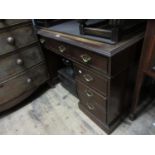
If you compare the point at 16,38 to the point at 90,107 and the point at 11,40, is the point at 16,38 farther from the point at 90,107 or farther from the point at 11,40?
the point at 90,107

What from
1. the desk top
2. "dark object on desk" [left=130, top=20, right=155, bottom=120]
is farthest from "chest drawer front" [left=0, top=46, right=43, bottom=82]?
"dark object on desk" [left=130, top=20, right=155, bottom=120]

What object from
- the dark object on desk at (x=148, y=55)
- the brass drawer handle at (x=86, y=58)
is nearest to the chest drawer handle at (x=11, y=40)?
the brass drawer handle at (x=86, y=58)

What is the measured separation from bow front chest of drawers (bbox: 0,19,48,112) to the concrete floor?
0.16 metres

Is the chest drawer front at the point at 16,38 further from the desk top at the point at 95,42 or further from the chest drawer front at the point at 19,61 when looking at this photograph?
the desk top at the point at 95,42

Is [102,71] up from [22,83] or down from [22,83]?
up

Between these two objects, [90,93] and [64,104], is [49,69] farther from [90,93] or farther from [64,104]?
[90,93]

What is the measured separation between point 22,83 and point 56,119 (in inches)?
19.9

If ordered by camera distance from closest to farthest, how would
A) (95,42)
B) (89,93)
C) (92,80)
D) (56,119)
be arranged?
(95,42) → (92,80) → (89,93) → (56,119)

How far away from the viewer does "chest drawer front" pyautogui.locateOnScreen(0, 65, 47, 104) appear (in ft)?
4.31

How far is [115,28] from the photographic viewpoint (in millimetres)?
746

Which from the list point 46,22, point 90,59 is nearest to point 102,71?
point 90,59

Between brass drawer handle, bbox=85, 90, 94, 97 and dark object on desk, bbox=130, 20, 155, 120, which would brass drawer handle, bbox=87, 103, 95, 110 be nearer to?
brass drawer handle, bbox=85, 90, 94, 97
